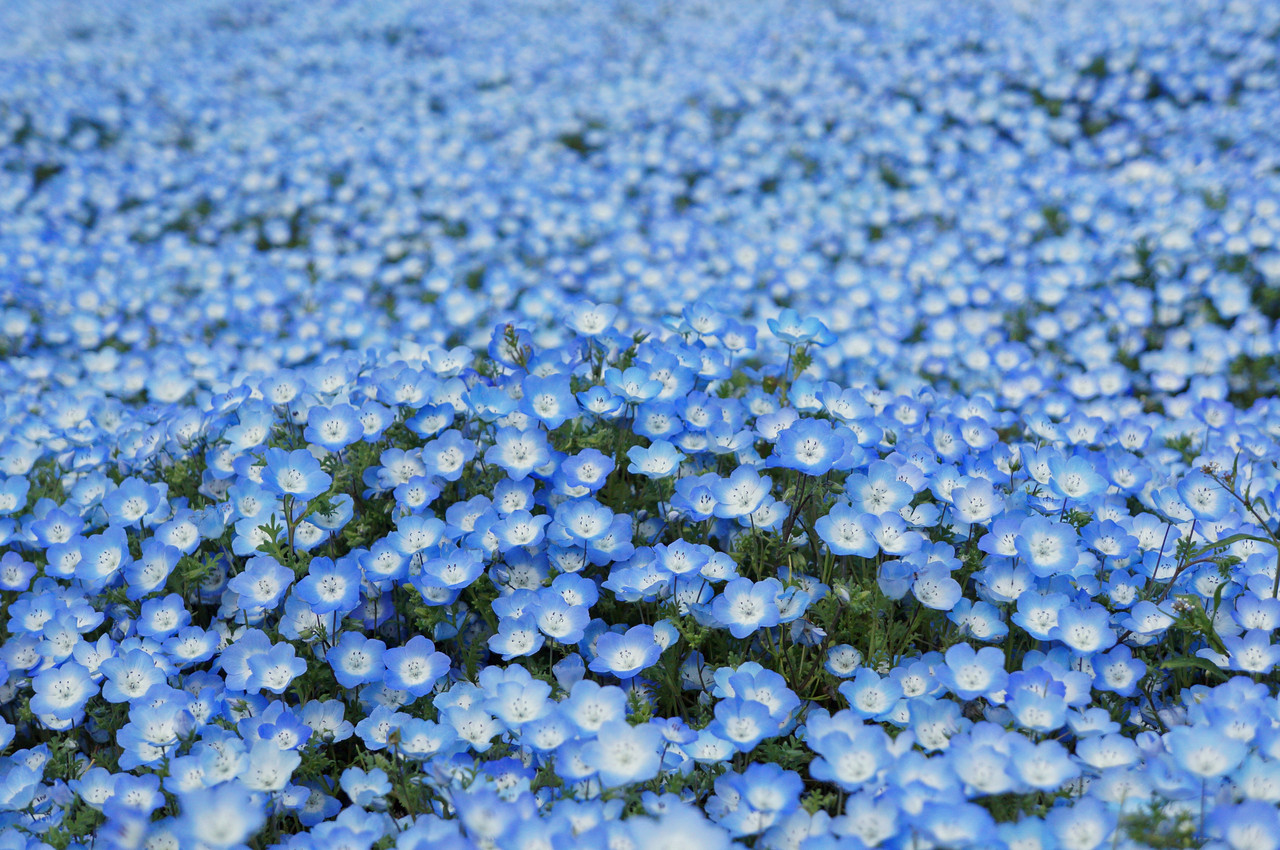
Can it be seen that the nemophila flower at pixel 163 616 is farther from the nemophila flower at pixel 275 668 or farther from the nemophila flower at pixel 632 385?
the nemophila flower at pixel 632 385

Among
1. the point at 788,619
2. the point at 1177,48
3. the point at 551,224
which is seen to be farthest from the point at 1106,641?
the point at 1177,48

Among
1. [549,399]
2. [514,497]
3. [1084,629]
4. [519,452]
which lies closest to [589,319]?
[549,399]

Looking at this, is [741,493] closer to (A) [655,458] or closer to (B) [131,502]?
(A) [655,458]

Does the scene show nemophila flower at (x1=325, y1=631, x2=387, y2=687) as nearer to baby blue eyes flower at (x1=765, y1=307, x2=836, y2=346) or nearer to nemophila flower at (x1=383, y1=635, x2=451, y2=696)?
nemophila flower at (x1=383, y1=635, x2=451, y2=696)

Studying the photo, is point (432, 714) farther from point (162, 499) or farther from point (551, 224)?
point (551, 224)

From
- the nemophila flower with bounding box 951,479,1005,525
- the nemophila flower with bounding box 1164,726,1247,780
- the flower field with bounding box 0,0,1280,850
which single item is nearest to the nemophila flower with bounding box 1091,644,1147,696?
the flower field with bounding box 0,0,1280,850

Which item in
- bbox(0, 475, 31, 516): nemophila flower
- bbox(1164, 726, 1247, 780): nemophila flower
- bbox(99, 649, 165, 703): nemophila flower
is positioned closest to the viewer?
bbox(1164, 726, 1247, 780): nemophila flower

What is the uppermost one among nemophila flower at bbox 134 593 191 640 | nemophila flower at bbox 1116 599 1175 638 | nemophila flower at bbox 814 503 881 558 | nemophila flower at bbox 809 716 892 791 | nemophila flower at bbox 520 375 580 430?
nemophila flower at bbox 520 375 580 430
